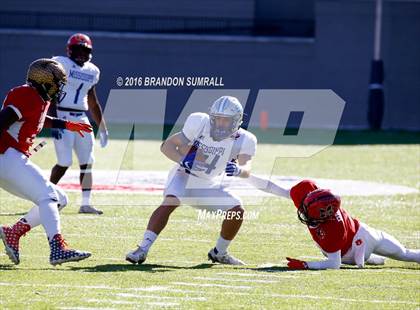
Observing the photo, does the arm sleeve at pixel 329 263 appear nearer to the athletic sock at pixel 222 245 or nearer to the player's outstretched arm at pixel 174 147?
the athletic sock at pixel 222 245

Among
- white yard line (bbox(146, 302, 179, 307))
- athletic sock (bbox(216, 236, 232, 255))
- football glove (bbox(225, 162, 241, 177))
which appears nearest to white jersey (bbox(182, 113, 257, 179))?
football glove (bbox(225, 162, 241, 177))

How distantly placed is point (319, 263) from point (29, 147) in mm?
2543

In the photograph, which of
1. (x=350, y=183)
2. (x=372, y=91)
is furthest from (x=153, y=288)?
(x=372, y=91)

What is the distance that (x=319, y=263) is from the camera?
9164 mm

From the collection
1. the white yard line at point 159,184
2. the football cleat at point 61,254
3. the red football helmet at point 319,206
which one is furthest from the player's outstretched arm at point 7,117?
the white yard line at point 159,184

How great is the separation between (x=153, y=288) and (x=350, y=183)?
9.13 m

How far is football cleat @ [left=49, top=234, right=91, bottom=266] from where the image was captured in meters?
8.62

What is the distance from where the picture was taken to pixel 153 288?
26.4 ft

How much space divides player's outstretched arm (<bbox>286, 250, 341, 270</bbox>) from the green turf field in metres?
0.10

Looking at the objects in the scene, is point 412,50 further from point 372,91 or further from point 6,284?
point 6,284

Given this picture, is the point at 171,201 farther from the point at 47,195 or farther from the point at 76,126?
the point at 47,195

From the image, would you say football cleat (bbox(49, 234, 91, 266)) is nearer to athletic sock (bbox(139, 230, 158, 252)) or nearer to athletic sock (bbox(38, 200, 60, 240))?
athletic sock (bbox(38, 200, 60, 240))

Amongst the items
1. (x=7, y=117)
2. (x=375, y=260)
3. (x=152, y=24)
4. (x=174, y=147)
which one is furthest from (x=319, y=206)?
(x=152, y=24)

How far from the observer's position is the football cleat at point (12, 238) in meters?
8.91
